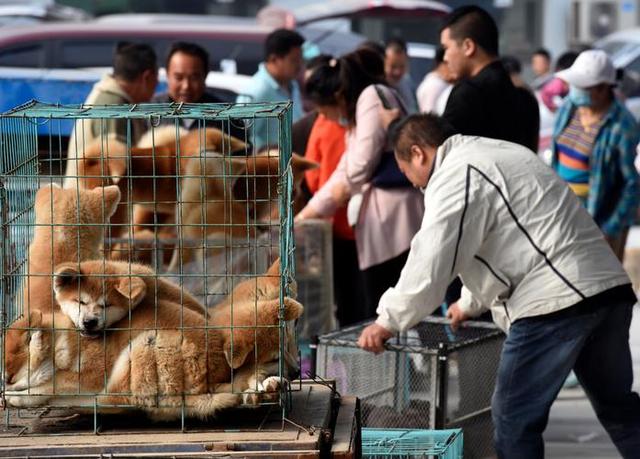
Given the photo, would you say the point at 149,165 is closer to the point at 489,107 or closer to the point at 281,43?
the point at 489,107

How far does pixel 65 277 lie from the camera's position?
344 centimetres

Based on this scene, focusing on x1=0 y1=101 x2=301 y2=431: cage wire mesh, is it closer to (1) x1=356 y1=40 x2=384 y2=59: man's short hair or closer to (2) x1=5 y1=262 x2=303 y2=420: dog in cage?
(2) x1=5 y1=262 x2=303 y2=420: dog in cage

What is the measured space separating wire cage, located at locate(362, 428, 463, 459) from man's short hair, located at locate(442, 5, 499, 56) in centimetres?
217

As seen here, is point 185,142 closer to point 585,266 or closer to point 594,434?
point 585,266

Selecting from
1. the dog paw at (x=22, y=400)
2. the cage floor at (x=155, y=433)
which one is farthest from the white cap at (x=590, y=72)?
the dog paw at (x=22, y=400)

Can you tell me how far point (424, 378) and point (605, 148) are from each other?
9.17ft

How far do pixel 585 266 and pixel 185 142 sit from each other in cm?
205

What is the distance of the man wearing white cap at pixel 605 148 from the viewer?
6.99 meters

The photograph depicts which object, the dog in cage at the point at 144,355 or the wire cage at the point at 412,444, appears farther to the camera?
the wire cage at the point at 412,444

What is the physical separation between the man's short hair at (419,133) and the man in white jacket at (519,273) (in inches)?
2.9

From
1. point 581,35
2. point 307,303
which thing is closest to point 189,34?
point 307,303

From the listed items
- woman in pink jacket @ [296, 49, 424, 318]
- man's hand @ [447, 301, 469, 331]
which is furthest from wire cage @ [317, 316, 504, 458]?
woman in pink jacket @ [296, 49, 424, 318]

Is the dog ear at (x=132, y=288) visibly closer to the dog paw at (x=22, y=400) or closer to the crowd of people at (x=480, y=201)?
the dog paw at (x=22, y=400)

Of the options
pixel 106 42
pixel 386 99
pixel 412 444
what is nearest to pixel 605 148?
pixel 386 99
